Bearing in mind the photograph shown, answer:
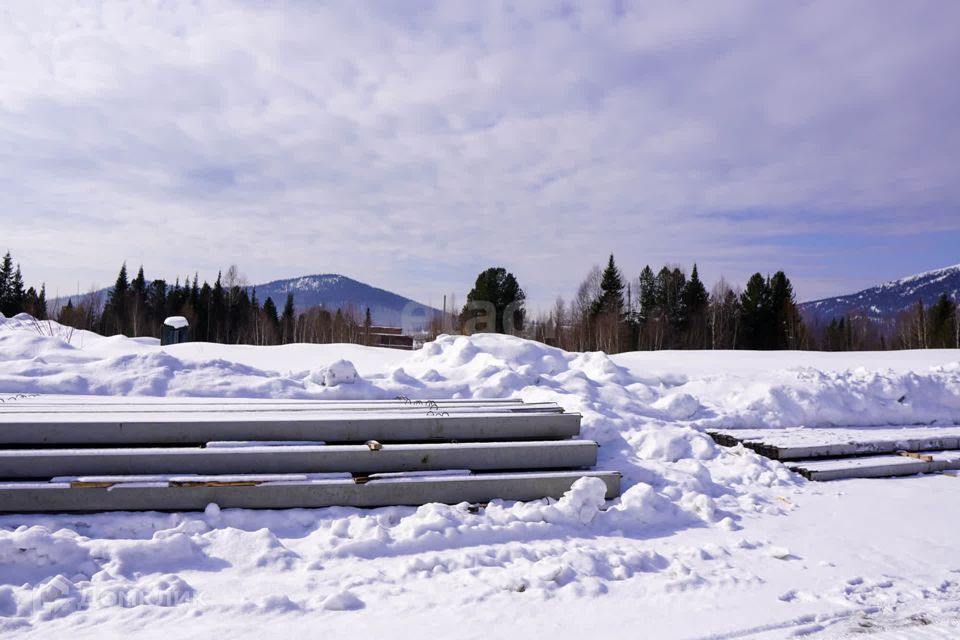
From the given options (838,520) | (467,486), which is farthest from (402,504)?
(838,520)

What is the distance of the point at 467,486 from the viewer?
4957 mm

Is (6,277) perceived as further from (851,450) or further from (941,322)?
(941,322)

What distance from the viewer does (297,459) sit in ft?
16.3

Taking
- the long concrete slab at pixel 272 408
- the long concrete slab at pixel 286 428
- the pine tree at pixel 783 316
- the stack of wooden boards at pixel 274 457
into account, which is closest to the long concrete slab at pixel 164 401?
the long concrete slab at pixel 272 408

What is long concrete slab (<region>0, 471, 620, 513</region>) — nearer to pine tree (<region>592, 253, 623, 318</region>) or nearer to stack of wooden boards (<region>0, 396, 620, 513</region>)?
stack of wooden boards (<region>0, 396, 620, 513</region>)

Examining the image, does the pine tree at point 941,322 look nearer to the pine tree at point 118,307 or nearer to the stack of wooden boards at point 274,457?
the stack of wooden boards at point 274,457

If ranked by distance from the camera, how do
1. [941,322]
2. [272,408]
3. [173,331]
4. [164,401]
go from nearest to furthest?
[272,408], [164,401], [173,331], [941,322]

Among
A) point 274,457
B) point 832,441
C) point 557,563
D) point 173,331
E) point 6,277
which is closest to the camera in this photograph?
point 557,563

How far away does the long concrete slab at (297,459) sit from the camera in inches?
180

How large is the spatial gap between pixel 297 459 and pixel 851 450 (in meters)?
7.01

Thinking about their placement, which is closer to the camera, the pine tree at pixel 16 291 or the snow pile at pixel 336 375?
the snow pile at pixel 336 375

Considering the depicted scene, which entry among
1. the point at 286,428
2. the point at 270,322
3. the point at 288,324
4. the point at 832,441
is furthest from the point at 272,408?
the point at 288,324

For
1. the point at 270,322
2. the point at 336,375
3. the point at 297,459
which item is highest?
the point at 270,322

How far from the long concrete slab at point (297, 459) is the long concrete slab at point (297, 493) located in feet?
0.85
